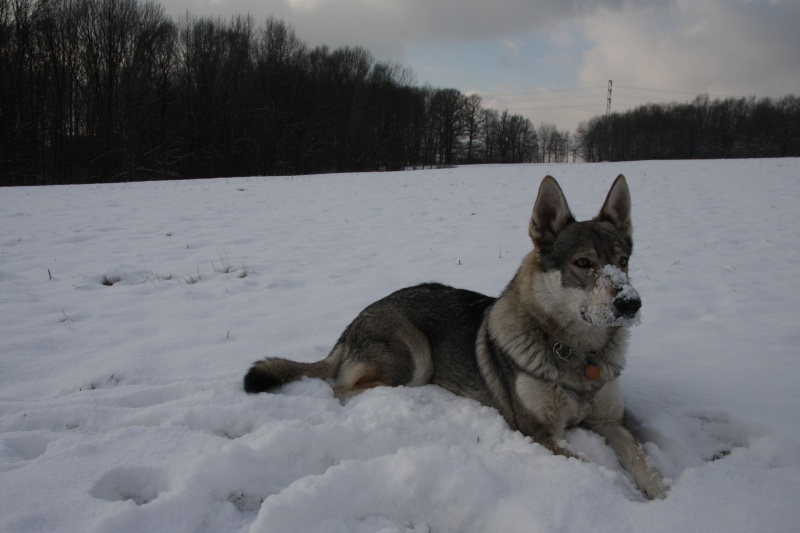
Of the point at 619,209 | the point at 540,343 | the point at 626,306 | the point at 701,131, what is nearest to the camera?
the point at 626,306

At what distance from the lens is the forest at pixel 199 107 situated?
34656 millimetres

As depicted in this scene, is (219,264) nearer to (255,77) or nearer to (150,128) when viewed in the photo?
(150,128)

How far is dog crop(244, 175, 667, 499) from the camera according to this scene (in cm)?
301

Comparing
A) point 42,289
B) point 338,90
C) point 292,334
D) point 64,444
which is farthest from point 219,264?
point 338,90

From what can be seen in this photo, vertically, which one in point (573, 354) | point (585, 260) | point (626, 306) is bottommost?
point (573, 354)

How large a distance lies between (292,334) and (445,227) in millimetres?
6679

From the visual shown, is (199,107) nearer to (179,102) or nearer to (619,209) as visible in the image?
(179,102)

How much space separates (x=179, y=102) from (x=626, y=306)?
49779 mm

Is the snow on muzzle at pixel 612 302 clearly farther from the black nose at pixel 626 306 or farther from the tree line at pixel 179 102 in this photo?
the tree line at pixel 179 102

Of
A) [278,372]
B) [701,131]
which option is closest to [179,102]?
[278,372]

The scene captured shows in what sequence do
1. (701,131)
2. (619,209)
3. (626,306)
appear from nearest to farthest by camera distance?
(626,306), (619,209), (701,131)

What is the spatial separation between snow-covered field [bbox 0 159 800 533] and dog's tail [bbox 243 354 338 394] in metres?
0.12

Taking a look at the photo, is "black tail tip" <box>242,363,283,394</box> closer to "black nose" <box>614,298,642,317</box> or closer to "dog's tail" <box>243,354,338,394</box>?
"dog's tail" <box>243,354,338,394</box>

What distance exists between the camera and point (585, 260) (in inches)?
124
